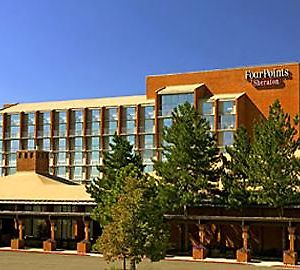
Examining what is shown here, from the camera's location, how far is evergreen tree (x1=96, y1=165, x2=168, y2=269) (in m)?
35.8

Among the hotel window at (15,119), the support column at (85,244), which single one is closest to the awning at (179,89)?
the hotel window at (15,119)

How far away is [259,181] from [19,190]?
27.8m

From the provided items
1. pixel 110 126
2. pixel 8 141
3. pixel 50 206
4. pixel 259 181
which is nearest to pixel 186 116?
pixel 259 181

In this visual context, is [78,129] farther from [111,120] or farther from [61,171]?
[61,171]

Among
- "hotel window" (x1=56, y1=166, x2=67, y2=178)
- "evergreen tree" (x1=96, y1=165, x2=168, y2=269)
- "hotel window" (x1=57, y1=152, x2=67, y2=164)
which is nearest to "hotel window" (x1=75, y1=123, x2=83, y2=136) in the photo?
"hotel window" (x1=57, y1=152, x2=67, y2=164)

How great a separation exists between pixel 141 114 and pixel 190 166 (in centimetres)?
4644

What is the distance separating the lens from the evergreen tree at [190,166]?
180ft

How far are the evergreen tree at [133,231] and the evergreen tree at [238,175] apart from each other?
16939mm

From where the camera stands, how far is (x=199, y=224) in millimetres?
55250

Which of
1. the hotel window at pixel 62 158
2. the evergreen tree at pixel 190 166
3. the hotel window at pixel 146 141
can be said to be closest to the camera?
the evergreen tree at pixel 190 166

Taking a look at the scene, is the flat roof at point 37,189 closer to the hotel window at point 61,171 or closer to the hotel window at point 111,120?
the hotel window at point 111,120

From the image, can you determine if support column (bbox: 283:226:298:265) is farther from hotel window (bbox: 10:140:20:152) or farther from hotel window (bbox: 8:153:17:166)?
hotel window (bbox: 8:153:17:166)

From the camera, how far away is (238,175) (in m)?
54.9

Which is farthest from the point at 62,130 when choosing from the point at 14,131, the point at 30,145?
the point at 14,131
